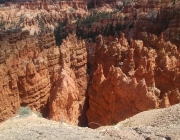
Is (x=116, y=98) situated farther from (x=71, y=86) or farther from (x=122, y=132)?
(x=122, y=132)

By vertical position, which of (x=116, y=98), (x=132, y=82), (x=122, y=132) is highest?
(x=122, y=132)

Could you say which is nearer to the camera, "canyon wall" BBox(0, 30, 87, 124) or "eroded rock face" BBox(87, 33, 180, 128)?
"eroded rock face" BBox(87, 33, 180, 128)

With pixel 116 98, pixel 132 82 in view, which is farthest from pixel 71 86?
pixel 132 82

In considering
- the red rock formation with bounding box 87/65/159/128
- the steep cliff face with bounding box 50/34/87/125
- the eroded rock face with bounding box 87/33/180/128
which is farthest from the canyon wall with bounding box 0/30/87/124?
the eroded rock face with bounding box 87/33/180/128

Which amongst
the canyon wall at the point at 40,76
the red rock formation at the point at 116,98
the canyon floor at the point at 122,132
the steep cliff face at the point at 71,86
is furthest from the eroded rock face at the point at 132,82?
the canyon floor at the point at 122,132

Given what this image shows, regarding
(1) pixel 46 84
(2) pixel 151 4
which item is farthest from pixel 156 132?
(2) pixel 151 4

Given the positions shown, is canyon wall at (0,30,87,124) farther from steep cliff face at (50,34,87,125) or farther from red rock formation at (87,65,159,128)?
red rock formation at (87,65,159,128)

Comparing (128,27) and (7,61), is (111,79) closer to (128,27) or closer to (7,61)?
(7,61)
